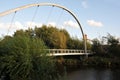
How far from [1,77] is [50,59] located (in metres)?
4.65

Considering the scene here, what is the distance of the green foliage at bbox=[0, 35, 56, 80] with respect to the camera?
66.0 feet

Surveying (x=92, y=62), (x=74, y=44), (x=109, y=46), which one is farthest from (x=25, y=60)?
(x=74, y=44)

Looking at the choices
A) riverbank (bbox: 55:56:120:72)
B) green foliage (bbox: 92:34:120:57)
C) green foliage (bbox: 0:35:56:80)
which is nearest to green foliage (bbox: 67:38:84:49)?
green foliage (bbox: 92:34:120:57)

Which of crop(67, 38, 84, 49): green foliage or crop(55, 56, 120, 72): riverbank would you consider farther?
crop(67, 38, 84, 49): green foliage

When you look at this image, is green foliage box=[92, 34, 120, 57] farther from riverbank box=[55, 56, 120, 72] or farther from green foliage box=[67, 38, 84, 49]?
green foliage box=[67, 38, 84, 49]

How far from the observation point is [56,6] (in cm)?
3612

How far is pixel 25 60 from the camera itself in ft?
68.4

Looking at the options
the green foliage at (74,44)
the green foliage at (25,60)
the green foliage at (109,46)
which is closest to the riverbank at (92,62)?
the green foliage at (109,46)

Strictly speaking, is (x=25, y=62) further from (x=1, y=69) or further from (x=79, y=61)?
(x=79, y=61)

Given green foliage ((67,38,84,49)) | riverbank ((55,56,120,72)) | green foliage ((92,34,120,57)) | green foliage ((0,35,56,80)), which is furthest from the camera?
green foliage ((67,38,84,49))

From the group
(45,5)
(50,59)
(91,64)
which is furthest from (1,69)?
(91,64)

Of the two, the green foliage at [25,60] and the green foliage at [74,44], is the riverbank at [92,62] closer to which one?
the green foliage at [74,44]

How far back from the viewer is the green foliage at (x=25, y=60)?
66.0ft

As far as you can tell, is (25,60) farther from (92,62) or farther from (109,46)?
(109,46)
